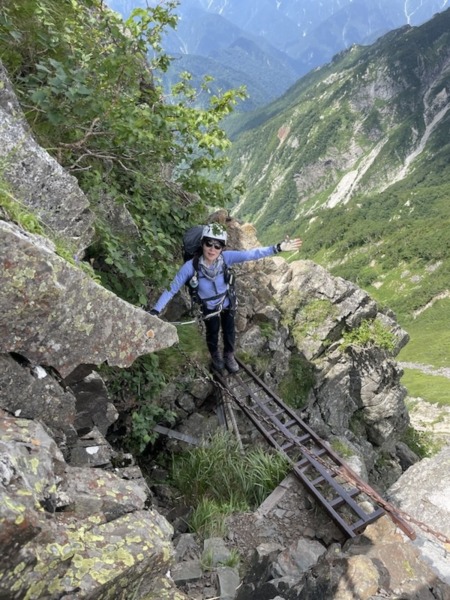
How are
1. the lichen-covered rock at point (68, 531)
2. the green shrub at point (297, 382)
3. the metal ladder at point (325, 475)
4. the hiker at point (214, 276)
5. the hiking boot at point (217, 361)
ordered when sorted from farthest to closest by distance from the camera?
the green shrub at point (297, 382)
the hiking boot at point (217, 361)
the hiker at point (214, 276)
the metal ladder at point (325, 475)
the lichen-covered rock at point (68, 531)

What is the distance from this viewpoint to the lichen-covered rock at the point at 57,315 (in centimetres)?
424

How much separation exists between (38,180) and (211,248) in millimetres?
3367

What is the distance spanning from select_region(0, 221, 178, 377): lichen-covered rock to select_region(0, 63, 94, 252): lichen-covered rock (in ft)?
4.46

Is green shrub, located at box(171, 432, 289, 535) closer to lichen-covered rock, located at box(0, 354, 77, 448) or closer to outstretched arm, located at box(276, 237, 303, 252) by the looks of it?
lichen-covered rock, located at box(0, 354, 77, 448)

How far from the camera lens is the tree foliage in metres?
6.60

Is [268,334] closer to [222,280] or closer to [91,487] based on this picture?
[222,280]

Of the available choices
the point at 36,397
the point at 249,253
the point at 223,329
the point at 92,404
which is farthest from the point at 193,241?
the point at 36,397

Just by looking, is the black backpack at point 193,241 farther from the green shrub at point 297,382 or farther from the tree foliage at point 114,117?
the green shrub at point 297,382

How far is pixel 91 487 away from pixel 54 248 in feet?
8.73

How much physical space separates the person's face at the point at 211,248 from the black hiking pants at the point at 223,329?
1.51 metres

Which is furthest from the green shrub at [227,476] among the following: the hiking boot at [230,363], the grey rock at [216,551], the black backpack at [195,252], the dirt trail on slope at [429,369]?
the dirt trail on slope at [429,369]

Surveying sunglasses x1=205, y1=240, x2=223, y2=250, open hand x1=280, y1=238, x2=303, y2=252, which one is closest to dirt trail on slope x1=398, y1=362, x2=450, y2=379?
open hand x1=280, y1=238, x2=303, y2=252

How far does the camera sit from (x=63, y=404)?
5051 mm

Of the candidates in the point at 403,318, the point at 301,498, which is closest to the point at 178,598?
the point at 301,498
